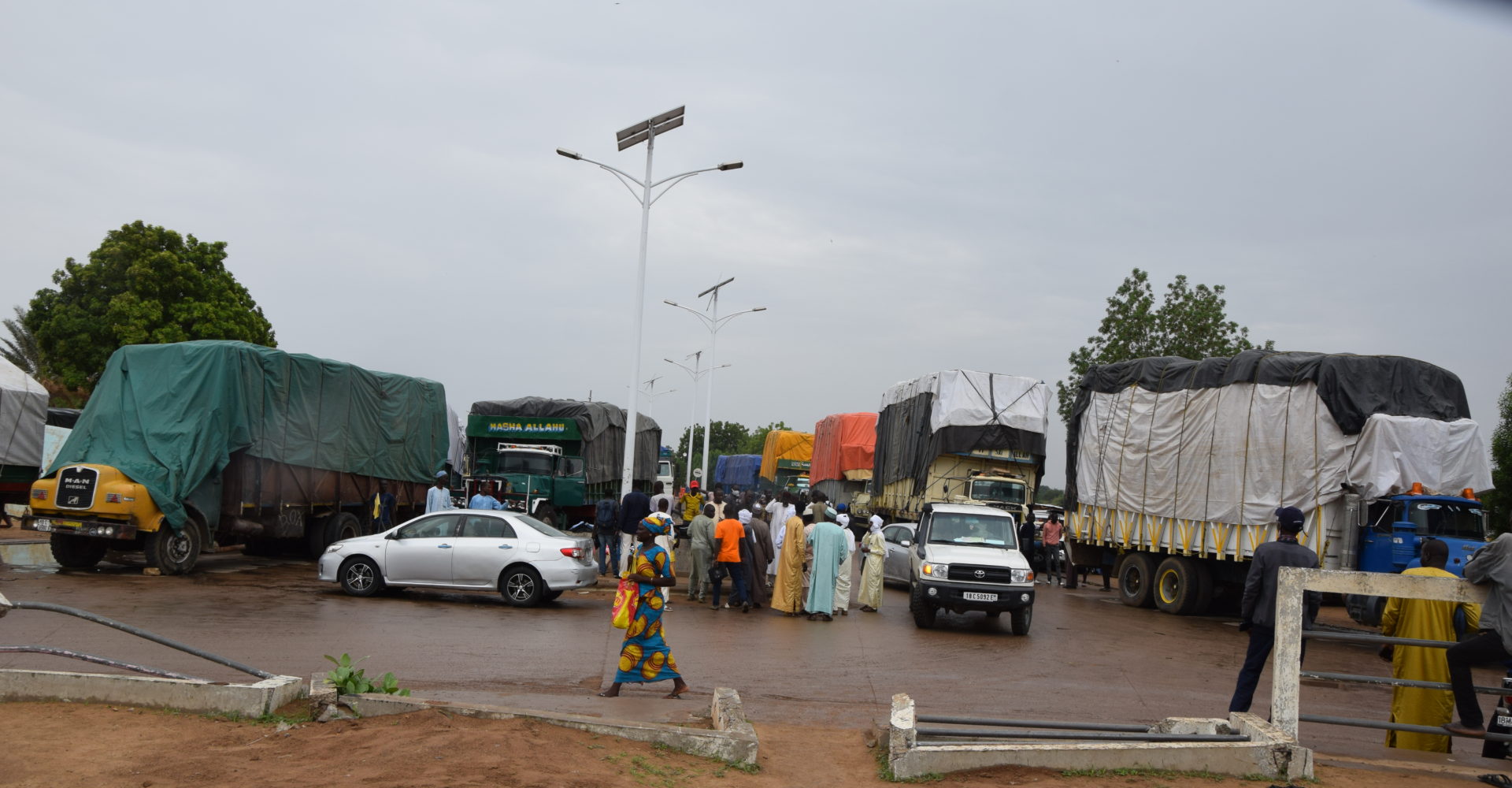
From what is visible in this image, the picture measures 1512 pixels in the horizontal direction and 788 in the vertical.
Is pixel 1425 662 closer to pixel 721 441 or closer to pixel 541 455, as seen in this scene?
pixel 541 455

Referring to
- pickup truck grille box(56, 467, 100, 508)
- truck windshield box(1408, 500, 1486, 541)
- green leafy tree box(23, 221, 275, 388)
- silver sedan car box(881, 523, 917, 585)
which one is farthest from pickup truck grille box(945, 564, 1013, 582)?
green leafy tree box(23, 221, 275, 388)

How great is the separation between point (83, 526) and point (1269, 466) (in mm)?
18246

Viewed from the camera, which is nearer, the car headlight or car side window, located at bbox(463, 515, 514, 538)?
the car headlight

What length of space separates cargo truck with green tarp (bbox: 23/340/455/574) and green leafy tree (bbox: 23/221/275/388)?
18.4 meters

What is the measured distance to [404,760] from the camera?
19.9ft

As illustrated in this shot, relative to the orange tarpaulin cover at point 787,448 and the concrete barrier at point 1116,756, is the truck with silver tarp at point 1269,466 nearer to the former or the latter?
the concrete barrier at point 1116,756

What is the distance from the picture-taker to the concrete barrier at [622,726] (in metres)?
6.93

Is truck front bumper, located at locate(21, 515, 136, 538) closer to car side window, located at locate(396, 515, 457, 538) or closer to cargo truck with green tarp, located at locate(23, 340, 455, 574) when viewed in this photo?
cargo truck with green tarp, located at locate(23, 340, 455, 574)

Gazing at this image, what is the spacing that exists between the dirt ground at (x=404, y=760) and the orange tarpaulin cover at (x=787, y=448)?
42.0 m

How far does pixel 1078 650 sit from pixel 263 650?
384 inches

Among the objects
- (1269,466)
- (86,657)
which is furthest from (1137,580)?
(86,657)

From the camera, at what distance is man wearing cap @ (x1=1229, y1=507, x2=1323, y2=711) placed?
26.5 ft

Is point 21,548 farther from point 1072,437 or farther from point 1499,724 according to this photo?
point 1499,724

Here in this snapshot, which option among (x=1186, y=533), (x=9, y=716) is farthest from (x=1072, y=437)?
(x=9, y=716)
